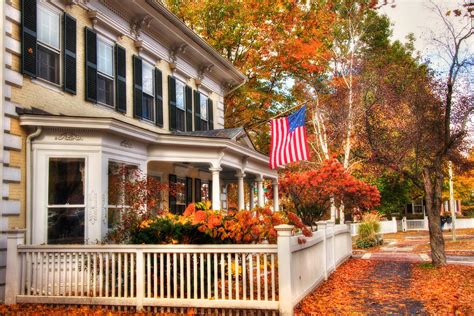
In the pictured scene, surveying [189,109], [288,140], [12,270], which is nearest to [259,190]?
[189,109]

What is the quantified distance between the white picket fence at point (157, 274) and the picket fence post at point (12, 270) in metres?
0.02

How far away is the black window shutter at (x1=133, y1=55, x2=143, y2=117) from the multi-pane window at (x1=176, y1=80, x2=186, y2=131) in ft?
9.91

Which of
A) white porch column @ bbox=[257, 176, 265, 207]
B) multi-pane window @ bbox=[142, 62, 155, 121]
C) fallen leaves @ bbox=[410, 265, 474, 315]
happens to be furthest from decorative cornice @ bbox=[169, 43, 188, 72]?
fallen leaves @ bbox=[410, 265, 474, 315]

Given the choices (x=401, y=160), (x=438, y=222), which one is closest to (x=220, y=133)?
(x=401, y=160)

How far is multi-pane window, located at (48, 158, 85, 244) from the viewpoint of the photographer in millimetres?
11414

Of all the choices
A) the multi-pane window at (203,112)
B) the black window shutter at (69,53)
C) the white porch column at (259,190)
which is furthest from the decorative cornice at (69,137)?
the white porch column at (259,190)

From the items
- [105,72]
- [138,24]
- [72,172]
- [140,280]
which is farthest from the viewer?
[138,24]

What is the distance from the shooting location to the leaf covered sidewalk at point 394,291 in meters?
9.36

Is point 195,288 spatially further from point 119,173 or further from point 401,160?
point 401,160

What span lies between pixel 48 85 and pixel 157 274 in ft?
16.4

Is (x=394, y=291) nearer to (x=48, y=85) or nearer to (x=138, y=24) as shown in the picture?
(x=48, y=85)

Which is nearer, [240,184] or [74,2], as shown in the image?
[74,2]

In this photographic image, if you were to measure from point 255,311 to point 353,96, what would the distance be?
25.9m

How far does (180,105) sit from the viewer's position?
1958cm
